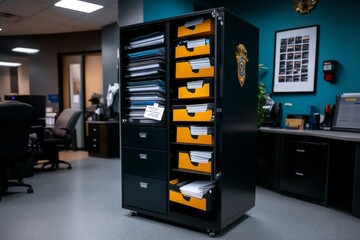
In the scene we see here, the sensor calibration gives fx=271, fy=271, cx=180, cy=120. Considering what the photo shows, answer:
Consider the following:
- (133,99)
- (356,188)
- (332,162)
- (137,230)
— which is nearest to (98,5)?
(133,99)

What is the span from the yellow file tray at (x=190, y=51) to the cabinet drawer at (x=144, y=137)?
0.57 metres

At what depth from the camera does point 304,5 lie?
3.05 meters

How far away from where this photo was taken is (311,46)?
119 inches

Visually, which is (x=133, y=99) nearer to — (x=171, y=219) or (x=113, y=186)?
(x=171, y=219)

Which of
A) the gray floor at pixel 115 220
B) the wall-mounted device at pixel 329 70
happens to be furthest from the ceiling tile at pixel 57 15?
the wall-mounted device at pixel 329 70

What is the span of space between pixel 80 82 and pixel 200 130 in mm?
4445

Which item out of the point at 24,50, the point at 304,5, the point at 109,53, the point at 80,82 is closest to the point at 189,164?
the point at 304,5

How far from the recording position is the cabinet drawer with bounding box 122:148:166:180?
2068 millimetres

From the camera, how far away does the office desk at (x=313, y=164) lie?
2473 millimetres

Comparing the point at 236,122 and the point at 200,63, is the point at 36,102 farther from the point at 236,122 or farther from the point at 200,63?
the point at 236,122

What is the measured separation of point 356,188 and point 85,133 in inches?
195

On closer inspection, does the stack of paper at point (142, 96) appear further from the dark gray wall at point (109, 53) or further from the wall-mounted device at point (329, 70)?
the dark gray wall at point (109, 53)

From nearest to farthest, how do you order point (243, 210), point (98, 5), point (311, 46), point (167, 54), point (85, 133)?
point (167, 54) → point (243, 210) → point (311, 46) → point (98, 5) → point (85, 133)

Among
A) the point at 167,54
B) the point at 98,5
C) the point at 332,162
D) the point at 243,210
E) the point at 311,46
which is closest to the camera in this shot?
the point at 167,54
